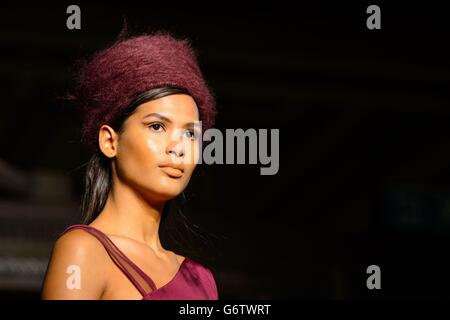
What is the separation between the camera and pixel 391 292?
17.4ft

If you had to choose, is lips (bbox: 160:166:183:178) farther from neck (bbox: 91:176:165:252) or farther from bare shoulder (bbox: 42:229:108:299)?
bare shoulder (bbox: 42:229:108:299)

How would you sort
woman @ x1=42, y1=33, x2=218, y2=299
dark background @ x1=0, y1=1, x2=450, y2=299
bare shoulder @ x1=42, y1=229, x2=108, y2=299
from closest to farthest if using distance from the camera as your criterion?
1. bare shoulder @ x1=42, y1=229, x2=108, y2=299
2. woman @ x1=42, y1=33, x2=218, y2=299
3. dark background @ x1=0, y1=1, x2=450, y2=299

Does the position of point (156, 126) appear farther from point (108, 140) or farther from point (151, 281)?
point (151, 281)

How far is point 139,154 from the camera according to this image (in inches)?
68.4

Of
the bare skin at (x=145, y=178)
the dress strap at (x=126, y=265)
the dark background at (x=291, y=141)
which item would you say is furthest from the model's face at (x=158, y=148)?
the dark background at (x=291, y=141)

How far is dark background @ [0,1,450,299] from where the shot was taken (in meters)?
4.38

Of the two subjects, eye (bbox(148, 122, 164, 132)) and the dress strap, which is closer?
the dress strap

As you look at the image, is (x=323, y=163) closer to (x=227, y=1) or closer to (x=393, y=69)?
(x=393, y=69)

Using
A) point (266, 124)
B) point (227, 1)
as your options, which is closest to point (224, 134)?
point (227, 1)

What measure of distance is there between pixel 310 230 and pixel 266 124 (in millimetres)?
1022

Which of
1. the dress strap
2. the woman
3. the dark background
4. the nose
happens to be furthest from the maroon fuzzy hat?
the dark background

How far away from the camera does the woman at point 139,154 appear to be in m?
1.67
